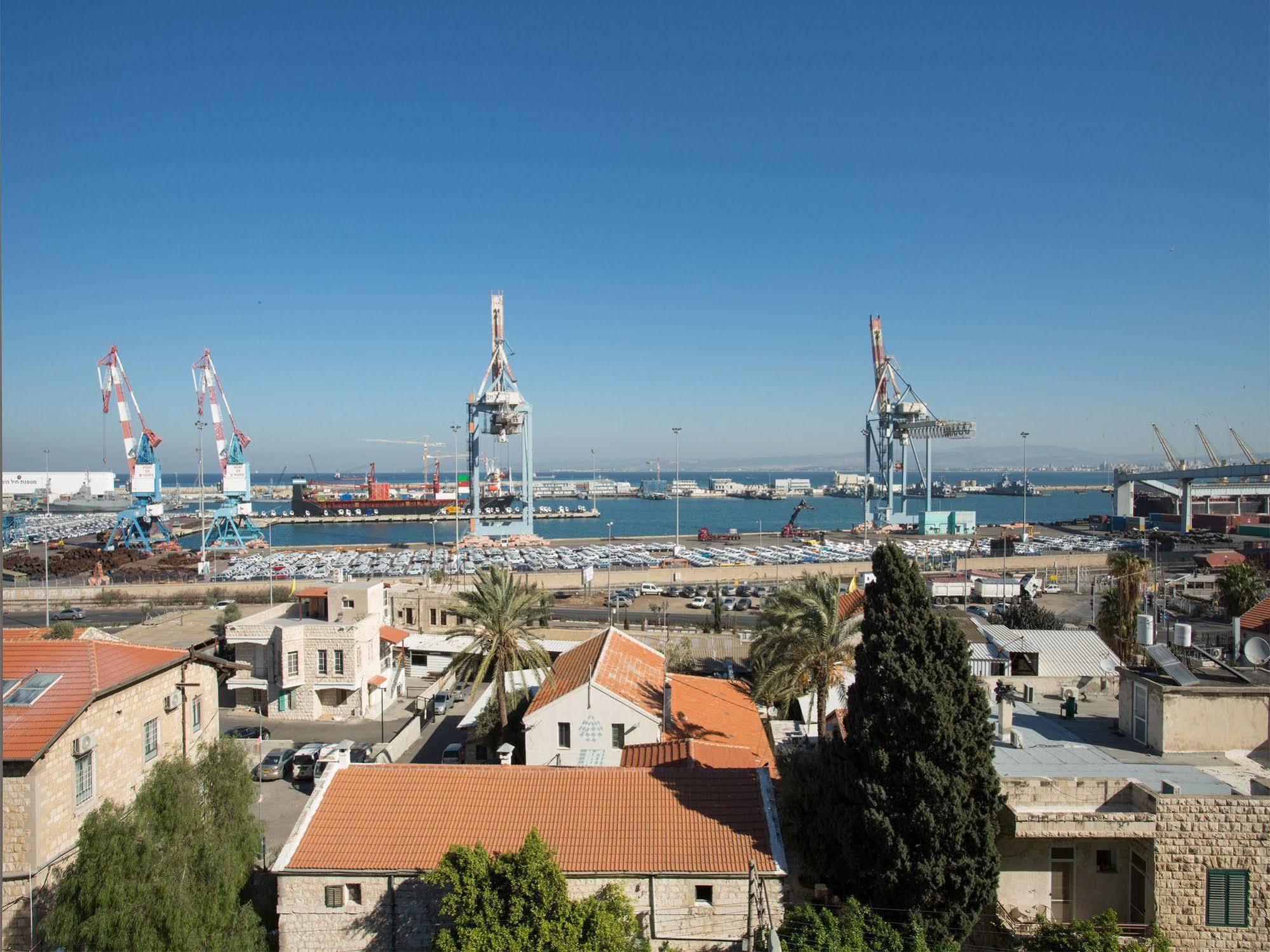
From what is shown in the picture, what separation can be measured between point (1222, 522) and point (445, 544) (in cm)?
5866

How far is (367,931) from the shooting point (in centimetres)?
798

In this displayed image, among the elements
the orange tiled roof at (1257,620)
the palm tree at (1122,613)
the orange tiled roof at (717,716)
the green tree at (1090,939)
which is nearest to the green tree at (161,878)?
the orange tiled roof at (717,716)

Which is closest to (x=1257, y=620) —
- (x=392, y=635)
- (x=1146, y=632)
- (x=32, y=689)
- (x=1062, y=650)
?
(x=1062, y=650)

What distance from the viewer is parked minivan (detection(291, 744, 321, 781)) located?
1397 centimetres

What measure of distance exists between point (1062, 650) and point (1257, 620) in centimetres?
754

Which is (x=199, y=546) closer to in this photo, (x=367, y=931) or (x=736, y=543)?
(x=736, y=543)

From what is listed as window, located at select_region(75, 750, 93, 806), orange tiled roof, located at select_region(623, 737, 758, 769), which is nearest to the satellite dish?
orange tiled roof, located at select_region(623, 737, 758, 769)

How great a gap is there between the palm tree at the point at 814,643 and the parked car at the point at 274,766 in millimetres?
8353

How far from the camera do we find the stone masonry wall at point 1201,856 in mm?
7680

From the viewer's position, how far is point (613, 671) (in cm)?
1316

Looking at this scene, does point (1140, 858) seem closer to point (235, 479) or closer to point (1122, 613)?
point (1122, 613)

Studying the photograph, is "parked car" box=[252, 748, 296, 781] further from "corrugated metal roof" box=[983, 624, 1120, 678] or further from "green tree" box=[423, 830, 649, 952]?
"corrugated metal roof" box=[983, 624, 1120, 678]

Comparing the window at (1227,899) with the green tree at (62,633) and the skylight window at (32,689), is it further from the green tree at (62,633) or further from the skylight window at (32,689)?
Result: the green tree at (62,633)

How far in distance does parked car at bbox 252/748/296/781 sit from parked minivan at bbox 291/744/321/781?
0.37ft
